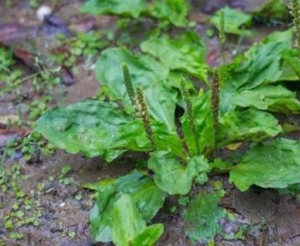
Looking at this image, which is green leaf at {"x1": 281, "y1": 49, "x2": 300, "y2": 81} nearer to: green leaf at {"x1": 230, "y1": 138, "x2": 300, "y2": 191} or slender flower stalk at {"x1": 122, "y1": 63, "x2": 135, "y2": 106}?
green leaf at {"x1": 230, "y1": 138, "x2": 300, "y2": 191}

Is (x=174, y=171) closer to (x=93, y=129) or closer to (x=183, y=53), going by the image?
(x=93, y=129)

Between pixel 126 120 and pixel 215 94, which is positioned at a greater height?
pixel 215 94

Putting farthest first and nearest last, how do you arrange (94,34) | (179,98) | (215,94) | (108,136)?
(94,34), (179,98), (108,136), (215,94)

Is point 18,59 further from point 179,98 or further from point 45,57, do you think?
point 179,98

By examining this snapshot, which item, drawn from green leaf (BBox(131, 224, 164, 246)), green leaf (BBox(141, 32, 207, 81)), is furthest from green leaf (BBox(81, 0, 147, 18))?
green leaf (BBox(131, 224, 164, 246))

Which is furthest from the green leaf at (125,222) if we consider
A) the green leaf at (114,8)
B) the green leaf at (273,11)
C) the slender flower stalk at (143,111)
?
the green leaf at (273,11)

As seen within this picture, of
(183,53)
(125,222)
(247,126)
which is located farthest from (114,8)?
(125,222)

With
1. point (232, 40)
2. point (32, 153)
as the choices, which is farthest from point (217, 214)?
point (232, 40)

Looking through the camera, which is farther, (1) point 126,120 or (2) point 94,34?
(2) point 94,34
